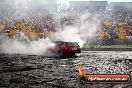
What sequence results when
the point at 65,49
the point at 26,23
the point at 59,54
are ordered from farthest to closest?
1. the point at 26,23
2. the point at 59,54
3. the point at 65,49

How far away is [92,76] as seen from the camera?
34.0 feet

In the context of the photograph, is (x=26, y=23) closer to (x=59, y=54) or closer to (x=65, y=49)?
(x=59, y=54)

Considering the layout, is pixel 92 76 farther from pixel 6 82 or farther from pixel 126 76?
pixel 6 82

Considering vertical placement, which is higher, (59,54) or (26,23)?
(26,23)

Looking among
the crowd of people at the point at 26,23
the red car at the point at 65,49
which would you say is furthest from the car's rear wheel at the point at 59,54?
the crowd of people at the point at 26,23

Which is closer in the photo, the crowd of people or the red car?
the red car

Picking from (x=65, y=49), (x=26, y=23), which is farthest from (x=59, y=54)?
(x=26, y=23)

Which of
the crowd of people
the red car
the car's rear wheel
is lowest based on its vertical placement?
the car's rear wheel

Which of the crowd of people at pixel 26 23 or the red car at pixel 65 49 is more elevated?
the crowd of people at pixel 26 23

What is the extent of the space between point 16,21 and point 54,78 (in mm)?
56272

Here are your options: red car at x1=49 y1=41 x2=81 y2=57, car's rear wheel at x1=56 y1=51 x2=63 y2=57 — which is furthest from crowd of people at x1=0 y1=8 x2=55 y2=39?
car's rear wheel at x1=56 y1=51 x2=63 y2=57

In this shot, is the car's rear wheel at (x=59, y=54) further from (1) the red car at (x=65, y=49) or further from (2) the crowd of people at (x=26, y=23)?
(2) the crowd of people at (x=26, y=23)

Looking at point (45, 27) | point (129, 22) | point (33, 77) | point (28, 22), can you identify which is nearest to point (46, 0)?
point (45, 27)

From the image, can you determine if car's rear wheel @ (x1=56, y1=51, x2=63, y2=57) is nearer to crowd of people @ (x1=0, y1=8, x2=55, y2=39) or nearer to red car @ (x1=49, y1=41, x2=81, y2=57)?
red car @ (x1=49, y1=41, x2=81, y2=57)
